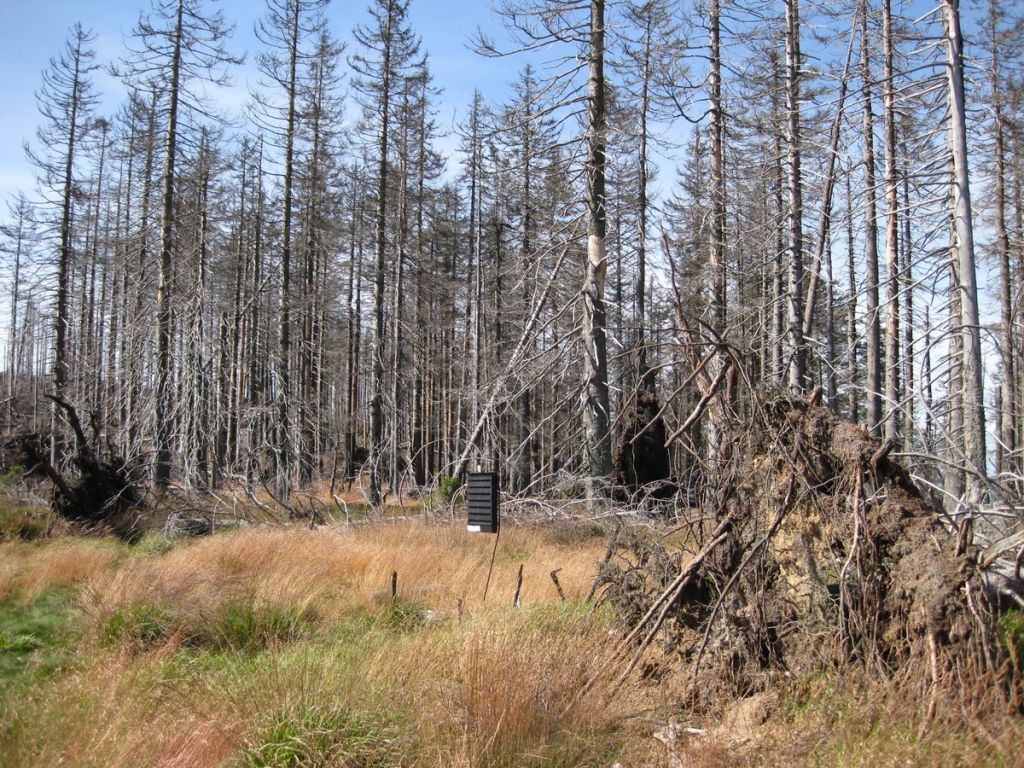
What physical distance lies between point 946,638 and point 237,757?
3.34 metres

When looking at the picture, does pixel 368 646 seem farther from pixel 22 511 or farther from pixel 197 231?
pixel 197 231

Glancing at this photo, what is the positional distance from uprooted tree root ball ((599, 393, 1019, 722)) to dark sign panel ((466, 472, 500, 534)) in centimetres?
323

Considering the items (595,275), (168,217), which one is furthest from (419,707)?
(168,217)

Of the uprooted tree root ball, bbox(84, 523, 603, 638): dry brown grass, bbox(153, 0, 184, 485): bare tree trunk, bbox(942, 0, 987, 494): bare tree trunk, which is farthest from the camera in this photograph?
bbox(153, 0, 184, 485): bare tree trunk

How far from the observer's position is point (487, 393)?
42.7ft

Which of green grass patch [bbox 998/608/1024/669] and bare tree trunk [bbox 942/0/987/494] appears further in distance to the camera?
bare tree trunk [bbox 942/0/987/494]

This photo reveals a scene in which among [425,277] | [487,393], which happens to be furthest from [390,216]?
[487,393]

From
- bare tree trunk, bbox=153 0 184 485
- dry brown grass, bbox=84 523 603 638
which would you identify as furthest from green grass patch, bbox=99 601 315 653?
bare tree trunk, bbox=153 0 184 485

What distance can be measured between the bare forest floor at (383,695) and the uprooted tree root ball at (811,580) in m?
0.17

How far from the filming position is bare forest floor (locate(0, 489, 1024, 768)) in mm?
3184

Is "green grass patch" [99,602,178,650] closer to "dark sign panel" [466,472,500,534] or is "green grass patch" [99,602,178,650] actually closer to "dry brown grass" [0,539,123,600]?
"dry brown grass" [0,539,123,600]

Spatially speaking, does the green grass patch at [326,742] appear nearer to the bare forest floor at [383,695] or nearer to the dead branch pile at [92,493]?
the bare forest floor at [383,695]

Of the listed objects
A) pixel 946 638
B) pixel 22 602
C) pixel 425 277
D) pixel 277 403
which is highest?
pixel 425 277

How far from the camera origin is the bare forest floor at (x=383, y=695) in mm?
3184
